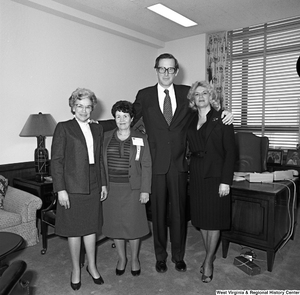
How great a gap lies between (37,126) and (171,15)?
252 cm

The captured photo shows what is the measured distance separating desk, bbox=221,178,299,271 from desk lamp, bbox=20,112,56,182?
225cm

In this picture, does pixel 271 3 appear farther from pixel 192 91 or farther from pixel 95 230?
pixel 95 230

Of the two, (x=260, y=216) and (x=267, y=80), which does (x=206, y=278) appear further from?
(x=267, y=80)

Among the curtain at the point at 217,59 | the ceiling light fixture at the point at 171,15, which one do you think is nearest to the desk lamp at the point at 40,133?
the ceiling light fixture at the point at 171,15

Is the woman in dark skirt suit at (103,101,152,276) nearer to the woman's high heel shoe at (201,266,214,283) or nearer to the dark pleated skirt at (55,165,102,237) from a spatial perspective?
the dark pleated skirt at (55,165,102,237)

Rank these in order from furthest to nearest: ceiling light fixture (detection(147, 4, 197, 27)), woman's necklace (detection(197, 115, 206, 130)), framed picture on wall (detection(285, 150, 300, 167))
Answer: framed picture on wall (detection(285, 150, 300, 167))
ceiling light fixture (detection(147, 4, 197, 27))
woman's necklace (detection(197, 115, 206, 130))

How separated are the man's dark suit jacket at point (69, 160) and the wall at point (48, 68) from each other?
1892mm

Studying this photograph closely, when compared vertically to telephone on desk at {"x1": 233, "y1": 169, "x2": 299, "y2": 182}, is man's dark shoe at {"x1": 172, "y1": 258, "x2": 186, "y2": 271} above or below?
below

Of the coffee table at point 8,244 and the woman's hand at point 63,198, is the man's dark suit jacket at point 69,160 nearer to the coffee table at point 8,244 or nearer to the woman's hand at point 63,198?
the woman's hand at point 63,198

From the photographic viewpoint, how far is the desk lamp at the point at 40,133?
356 cm

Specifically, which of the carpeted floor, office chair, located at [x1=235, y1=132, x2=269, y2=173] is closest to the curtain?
office chair, located at [x1=235, y1=132, x2=269, y2=173]

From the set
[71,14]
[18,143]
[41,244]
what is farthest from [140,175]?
[71,14]

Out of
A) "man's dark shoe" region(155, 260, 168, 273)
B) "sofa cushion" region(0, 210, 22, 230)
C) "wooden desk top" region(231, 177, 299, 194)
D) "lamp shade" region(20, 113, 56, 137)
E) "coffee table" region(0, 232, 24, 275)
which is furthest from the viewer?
"lamp shade" region(20, 113, 56, 137)

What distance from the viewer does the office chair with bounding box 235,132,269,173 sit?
12.6 ft
